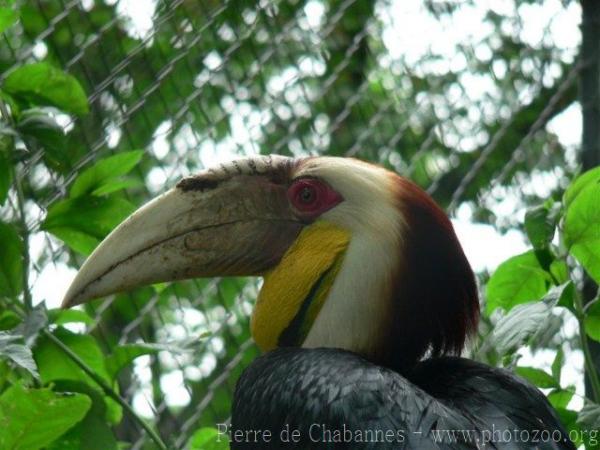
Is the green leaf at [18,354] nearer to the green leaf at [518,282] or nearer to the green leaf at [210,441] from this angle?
the green leaf at [210,441]

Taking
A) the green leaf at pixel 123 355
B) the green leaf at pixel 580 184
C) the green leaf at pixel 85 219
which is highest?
the green leaf at pixel 85 219

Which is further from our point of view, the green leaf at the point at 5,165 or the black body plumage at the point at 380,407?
the green leaf at the point at 5,165

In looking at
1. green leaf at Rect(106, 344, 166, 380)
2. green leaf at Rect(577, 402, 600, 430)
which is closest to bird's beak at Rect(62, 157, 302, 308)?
green leaf at Rect(106, 344, 166, 380)

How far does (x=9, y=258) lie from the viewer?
5.74 feet

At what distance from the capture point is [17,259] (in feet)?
5.74

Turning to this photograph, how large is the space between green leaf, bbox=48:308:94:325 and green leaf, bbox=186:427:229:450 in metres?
0.25

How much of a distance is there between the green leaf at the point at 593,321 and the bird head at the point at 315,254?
0.17 m

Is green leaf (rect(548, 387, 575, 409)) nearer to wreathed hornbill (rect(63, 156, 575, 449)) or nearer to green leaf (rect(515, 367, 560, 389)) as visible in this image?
green leaf (rect(515, 367, 560, 389))

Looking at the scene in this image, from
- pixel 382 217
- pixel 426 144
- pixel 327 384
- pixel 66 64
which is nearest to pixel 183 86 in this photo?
pixel 66 64

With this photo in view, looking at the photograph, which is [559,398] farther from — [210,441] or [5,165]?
[5,165]

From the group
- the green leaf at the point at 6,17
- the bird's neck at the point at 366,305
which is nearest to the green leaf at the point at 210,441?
the bird's neck at the point at 366,305

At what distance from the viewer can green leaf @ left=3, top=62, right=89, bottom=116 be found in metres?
1.77

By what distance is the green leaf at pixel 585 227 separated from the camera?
5.88 feet

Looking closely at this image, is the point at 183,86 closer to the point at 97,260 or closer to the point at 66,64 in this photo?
the point at 66,64
